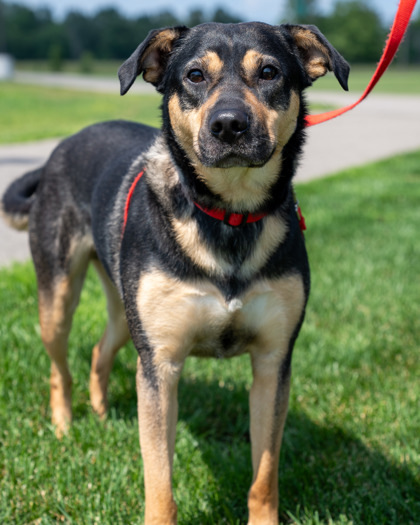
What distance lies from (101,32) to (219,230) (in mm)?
96223

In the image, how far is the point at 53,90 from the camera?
34.8m

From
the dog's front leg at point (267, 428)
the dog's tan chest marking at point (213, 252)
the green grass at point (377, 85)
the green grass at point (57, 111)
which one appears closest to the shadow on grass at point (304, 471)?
the dog's front leg at point (267, 428)

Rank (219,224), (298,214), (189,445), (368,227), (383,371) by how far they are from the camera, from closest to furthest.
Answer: (219,224)
(298,214)
(189,445)
(383,371)
(368,227)

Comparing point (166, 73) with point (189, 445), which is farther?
point (189, 445)

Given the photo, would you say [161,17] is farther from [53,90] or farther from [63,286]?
[63,286]

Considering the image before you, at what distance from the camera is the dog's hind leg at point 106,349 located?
3896 mm

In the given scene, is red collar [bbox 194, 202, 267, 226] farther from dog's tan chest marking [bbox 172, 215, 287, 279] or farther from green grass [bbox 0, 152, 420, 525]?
green grass [bbox 0, 152, 420, 525]

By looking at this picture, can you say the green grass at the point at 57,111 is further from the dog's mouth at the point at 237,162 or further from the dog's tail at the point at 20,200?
the dog's mouth at the point at 237,162

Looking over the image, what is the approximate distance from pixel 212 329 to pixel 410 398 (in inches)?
62.6

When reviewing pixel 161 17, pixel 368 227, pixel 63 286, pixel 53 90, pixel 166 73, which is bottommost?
pixel 161 17

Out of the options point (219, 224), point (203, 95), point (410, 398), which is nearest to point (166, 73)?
point (203, 95)

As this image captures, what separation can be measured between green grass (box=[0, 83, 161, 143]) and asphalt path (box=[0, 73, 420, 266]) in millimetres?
2970

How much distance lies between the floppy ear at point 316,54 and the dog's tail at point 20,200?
1927 mm

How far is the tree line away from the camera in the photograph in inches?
3433
